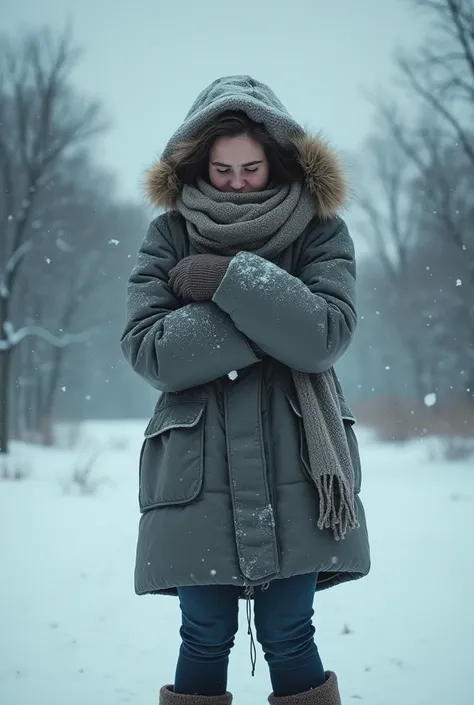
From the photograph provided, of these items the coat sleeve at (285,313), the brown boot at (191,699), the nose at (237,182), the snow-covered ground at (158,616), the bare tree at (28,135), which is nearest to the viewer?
the coat sleeve at (285,313)

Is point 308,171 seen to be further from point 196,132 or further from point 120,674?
point 120,674

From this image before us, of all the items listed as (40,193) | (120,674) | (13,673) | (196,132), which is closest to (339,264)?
(196,132)

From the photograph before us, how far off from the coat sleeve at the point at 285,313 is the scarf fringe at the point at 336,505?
0.22 metres

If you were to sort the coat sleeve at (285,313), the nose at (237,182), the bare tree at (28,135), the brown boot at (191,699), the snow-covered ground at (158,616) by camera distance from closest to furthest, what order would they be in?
1. the coat sleeve at (285,313)
2. the brown boot at (191,699)
3. the nose at (237,182)
4. the snow-covered ground at (158,616)
5. the bare tree at (28,135)

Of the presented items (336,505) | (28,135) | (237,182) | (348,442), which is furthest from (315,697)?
(28,135)

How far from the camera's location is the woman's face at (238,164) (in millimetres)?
1461

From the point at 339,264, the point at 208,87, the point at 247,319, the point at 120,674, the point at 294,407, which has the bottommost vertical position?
the point at 120,674

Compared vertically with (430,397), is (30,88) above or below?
above

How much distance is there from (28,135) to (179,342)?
817cm

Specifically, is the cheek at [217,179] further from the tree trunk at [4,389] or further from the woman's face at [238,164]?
the tree trunk at [4,389]

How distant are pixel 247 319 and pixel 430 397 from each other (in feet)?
27.4

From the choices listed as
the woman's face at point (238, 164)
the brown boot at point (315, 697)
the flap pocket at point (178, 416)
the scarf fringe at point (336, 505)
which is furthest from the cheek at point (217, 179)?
the brown boot at point (315, 697)

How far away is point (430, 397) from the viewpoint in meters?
9.15

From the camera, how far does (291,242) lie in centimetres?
142
